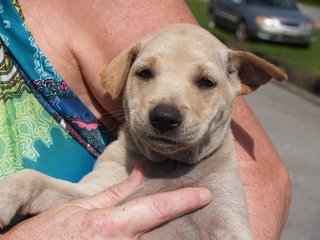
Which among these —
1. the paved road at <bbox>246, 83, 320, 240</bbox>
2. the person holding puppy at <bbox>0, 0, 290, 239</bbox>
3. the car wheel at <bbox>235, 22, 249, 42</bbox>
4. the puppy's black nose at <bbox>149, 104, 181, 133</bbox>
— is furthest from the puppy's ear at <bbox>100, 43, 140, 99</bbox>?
the car wheel at <bbox>235, 22, 249, 42</bbox>

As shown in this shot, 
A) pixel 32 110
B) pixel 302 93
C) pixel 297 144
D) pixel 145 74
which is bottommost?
pixel 302 93

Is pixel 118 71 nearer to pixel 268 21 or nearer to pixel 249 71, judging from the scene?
pixel 249 71

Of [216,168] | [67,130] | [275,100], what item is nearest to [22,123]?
[67,130]

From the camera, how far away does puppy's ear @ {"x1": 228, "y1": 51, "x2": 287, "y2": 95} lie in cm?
299

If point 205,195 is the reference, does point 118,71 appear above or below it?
above

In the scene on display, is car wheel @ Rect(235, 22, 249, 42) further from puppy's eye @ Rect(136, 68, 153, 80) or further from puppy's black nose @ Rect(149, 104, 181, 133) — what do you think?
puppy's black nose @ Rect(149, 104, 181, 133)

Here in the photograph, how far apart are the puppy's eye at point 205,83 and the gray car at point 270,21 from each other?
1563cm

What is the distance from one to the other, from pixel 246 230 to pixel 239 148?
1.80 ft

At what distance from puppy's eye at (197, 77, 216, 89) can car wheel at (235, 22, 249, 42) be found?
16186mm

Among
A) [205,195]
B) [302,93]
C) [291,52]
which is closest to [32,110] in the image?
[205,195]

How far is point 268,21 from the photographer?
59.8 ft

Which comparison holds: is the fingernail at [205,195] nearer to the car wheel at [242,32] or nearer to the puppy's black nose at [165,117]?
the puppy's black nose at [165,117]

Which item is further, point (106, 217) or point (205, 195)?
point (205, 195)

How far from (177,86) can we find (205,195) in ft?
1.57
